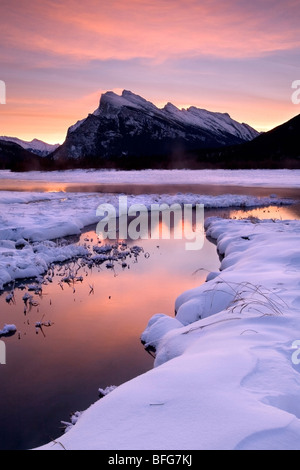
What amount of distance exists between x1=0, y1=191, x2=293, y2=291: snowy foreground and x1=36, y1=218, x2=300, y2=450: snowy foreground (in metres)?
4.71

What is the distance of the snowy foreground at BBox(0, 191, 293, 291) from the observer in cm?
948

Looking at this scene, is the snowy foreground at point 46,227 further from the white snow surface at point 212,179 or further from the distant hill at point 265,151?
the distant hill at point 265,151

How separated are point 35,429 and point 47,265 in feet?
21.0

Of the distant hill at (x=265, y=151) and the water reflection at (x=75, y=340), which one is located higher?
the distant hill at (x=265, y=151)

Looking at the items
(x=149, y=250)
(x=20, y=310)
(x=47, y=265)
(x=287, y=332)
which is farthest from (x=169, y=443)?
(x=149, y=250)

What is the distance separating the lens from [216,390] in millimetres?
2998

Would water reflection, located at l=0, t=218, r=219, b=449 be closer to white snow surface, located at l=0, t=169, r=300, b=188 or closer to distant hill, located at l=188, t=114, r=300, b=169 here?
white snow surface, located at l=0, t=169, r=300, b=188

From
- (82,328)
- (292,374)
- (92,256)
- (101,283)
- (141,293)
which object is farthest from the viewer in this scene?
(92,256)

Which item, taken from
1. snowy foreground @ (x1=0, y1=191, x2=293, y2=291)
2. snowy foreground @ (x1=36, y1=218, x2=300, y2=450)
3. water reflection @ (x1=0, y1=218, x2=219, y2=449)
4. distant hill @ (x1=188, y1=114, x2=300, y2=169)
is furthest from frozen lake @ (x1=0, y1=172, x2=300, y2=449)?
distant hill @ (x1=188, y1=114, x2=300, y2=169)

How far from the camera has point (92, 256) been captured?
10.9m

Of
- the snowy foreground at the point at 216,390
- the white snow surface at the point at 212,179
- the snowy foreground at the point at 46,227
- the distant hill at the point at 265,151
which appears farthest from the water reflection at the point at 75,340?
the distant hill at the point at 265,151

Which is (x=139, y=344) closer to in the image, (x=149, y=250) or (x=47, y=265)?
(x=47, y=265)

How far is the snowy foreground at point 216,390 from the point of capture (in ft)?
8.07

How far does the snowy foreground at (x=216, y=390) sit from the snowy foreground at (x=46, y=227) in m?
4.71
